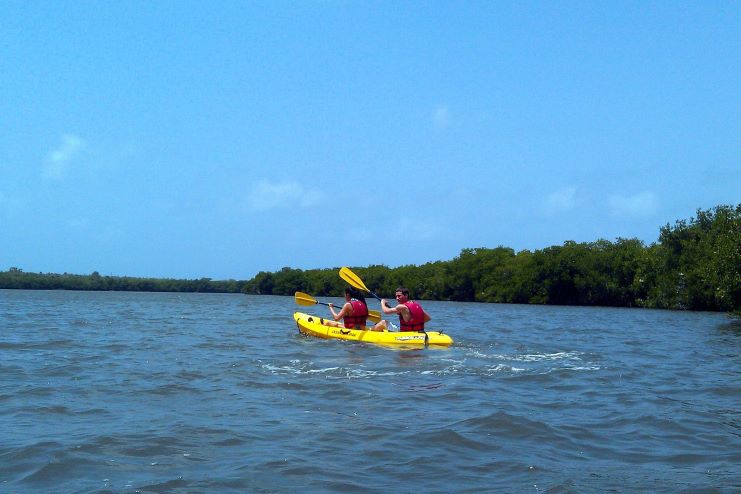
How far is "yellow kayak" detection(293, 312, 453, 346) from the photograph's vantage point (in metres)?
11.5

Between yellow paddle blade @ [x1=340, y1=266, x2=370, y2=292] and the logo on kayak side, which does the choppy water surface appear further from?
yellow paddle blade @ [x1=340, y1=266, x2=370, y2=292]

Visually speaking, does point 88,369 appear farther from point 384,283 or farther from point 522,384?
point 384,283

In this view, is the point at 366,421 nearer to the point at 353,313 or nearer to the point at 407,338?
the point at 407,338

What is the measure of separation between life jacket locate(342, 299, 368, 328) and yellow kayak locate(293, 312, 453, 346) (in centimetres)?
25

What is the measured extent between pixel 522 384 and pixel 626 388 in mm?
1185

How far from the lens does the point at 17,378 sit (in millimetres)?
8203

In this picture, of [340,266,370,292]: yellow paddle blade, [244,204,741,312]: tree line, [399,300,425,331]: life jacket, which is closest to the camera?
[399,300,425,331]: life jacket

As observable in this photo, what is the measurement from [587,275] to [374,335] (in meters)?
36.1

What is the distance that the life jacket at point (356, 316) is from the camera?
1350 cm

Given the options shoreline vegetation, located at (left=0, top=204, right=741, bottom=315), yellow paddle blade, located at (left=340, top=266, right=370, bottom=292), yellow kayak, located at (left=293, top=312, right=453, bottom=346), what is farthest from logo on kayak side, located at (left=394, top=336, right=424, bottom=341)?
shoreline vegetation, located at (left=0, top=204, right=741, bottom=315)

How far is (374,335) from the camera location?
12.3 meters

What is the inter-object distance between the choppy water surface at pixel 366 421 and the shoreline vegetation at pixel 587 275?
18.2m

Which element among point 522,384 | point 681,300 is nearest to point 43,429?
point 522,384

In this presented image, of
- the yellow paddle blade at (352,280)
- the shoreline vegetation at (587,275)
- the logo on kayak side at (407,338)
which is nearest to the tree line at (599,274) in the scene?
the shoreline vegetation at (587,275)
